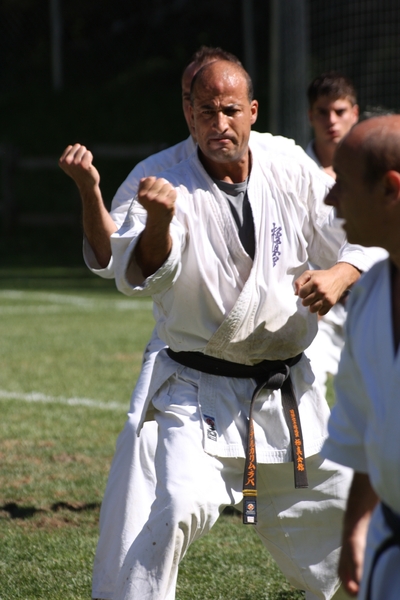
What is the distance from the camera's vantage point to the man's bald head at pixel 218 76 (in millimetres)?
3443

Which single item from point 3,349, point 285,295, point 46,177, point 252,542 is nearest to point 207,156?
point 285,295

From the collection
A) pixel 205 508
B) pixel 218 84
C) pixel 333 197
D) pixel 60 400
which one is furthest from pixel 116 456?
pixel 60 400

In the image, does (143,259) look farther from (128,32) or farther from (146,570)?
(128,32)

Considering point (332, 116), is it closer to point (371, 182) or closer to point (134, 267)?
point (134, 267)

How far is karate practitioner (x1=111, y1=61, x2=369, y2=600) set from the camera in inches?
127

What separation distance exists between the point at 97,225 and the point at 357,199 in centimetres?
184

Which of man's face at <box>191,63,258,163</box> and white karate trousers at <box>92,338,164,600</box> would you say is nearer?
man's face at <box>191,63,258,163</box>

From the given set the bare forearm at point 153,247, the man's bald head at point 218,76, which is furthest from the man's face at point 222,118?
the bare forearm at point 153,247

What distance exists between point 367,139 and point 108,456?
13.8ft

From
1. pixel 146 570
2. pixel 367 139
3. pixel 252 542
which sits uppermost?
pixel 367 139

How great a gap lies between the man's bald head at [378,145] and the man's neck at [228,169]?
139cm

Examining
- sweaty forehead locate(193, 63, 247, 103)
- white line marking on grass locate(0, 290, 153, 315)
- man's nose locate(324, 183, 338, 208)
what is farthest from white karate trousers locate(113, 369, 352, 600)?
white line marking on grass locate(0, 290, 153, 315)

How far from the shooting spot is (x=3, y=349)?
953cm

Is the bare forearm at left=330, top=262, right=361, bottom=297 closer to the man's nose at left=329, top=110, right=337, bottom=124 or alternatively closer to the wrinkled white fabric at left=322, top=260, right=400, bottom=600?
the wrinkled white fabric at left=322, top=260, right=400, bottom=600
